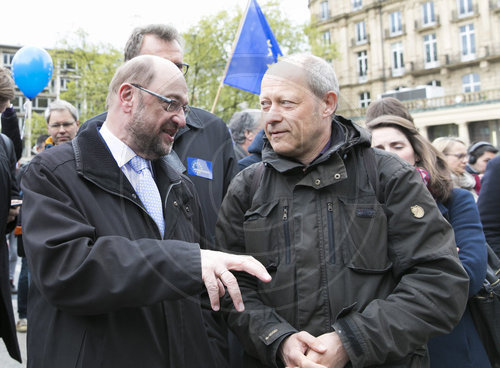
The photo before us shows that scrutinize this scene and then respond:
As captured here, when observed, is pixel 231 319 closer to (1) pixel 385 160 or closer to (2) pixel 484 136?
(1) pixel 385 160

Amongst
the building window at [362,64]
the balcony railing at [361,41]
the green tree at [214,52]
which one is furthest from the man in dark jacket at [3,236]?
the balcony railing at [361,41]

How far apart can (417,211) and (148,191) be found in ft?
3.64

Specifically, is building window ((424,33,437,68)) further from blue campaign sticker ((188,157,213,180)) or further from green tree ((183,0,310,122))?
blue campaign sticker ((188,157,213,180))

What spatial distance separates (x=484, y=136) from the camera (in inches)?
1232

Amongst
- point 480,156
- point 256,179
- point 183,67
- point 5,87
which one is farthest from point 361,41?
point 256,179

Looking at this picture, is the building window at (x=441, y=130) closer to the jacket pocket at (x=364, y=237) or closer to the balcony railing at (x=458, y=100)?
the balcony railing at (x=458, y=100)

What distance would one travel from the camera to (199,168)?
2779mm

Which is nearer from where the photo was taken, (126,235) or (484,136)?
(126,235)

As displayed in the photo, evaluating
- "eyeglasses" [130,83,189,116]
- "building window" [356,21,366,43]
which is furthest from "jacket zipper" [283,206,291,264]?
"building window" [356,21,366,43]

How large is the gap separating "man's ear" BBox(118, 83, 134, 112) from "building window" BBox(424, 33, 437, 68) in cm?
3934

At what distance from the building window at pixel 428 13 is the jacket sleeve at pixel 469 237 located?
39.6 m

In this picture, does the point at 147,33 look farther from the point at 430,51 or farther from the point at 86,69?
the point at 430,51

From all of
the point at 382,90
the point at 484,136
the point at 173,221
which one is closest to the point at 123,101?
the point at 173,221

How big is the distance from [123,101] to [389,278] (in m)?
1.34
